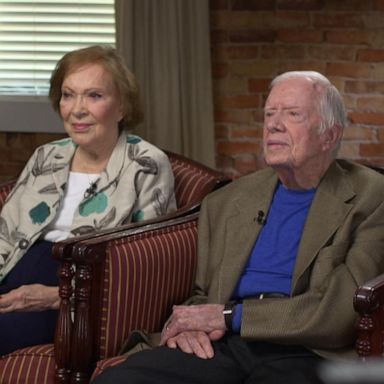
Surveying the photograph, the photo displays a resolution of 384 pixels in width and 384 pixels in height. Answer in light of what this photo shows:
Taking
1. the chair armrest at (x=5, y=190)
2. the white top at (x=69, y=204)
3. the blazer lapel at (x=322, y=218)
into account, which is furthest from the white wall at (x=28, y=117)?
the blazer lapel at (x=322, y=218)

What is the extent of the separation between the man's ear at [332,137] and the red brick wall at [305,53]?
4.66 ft

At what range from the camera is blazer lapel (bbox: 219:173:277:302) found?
85.4 inches

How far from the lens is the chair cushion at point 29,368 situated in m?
2.22

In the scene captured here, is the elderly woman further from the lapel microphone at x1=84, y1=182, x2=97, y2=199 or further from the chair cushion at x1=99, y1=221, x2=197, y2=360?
the chair cushion at x1=99, y1=221, x2=197, y2=360

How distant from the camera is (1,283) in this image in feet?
8.56

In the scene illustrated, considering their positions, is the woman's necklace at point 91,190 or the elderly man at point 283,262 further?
the woman's necklace at point 91,190

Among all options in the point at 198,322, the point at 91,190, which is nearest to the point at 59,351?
the point at 198,322

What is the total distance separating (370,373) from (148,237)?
180 centimetres

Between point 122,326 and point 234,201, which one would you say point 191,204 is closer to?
point 234,201

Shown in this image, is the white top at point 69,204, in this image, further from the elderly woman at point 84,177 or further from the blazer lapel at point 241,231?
the blazer lapel at point 241,231

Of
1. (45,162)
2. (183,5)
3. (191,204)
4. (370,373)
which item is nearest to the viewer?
(370,373)

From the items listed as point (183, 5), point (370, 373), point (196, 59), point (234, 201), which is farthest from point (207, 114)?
point (370, 373)

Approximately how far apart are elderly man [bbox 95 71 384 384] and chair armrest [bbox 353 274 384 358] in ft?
0.39

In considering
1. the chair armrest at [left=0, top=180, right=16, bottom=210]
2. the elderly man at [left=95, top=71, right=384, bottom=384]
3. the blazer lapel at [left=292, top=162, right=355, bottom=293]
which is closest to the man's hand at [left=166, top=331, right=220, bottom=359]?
the elderly man at [left=95, top=71, right=384, bottom=384]
